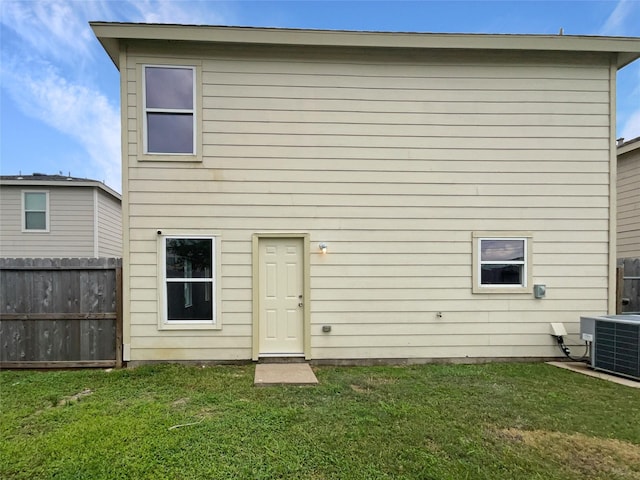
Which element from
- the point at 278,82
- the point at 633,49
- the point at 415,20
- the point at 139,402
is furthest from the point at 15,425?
the point at 415,20

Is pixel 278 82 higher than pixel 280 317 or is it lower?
higher

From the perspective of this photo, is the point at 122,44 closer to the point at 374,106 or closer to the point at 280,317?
the point at 374,106

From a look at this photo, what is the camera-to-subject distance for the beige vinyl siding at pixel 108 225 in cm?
1138

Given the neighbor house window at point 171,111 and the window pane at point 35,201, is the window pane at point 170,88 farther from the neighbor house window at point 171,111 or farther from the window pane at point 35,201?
the window pane at point 35,201

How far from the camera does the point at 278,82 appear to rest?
16.8ft

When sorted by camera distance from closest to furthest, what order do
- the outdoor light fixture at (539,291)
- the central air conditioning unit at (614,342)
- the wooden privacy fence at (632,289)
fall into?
the central air conditioning unit at (614,342)
the outdoor light fixture at (539,291)
the wooden privacy fence at (632,289)

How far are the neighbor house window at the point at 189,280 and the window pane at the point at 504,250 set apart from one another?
4.27 m

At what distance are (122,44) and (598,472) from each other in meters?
7.10

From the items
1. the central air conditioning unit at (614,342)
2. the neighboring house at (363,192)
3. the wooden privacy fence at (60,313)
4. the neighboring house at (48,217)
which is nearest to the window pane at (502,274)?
the neighboring house at (363,192)

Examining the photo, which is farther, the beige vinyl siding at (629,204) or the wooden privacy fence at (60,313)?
the beige vinyl siding at (629,204)

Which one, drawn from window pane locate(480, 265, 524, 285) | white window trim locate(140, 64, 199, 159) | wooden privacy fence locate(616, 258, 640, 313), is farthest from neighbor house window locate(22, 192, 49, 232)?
wooden privacy fence locate(616, 258, 640, 313)

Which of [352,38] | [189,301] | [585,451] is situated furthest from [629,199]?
[189,301]

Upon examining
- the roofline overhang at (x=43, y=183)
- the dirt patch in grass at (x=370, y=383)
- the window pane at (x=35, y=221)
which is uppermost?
the roofline overhang at (x=43, y=183)

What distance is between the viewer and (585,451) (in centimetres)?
271
